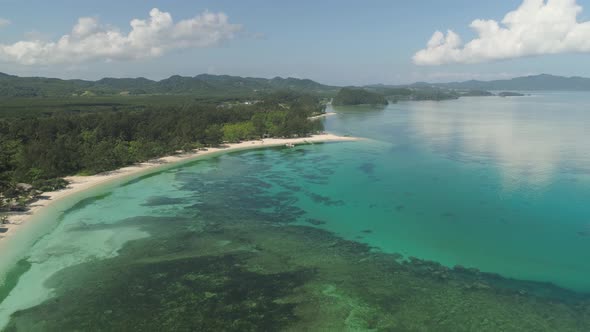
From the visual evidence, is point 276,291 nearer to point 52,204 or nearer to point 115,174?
point 52,204

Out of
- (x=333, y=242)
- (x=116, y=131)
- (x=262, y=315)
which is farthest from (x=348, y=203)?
(x=116, y=131)

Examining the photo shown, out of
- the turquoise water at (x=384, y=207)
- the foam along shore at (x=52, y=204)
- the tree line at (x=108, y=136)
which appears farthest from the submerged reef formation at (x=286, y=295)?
the tree line at (x=108, y=136)

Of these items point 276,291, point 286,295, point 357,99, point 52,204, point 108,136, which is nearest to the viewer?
point 286,295

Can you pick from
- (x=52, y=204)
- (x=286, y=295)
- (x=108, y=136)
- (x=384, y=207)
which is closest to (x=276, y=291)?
(x=286, y=295)

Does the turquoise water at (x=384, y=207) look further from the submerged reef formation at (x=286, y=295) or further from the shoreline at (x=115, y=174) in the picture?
the shoreline at (x=115, y=174)

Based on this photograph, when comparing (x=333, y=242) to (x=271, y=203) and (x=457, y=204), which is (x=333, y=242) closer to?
(x=271, y=203)

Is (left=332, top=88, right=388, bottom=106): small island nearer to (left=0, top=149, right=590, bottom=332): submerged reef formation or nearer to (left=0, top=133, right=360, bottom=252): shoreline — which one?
(left=0, top=133, right=360, bottom=252): shoreline
